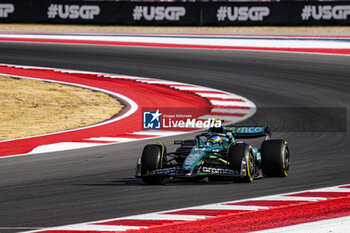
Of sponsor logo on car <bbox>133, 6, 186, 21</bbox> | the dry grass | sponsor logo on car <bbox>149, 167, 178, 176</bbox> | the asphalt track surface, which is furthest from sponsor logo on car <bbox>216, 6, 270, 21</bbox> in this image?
sponsor logo on car <bbox>149, 167, 178, 176</bbox>

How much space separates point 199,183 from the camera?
9.94 metres

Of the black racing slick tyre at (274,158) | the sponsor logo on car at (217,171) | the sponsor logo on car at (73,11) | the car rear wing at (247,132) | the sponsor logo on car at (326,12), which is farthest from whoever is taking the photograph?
the sponsor logo on car at (73,11)

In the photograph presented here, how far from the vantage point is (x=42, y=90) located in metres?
20.6

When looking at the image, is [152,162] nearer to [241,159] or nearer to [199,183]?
[199,183]

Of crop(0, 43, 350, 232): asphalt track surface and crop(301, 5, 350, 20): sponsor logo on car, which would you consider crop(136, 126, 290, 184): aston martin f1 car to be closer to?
crop(0, 43, 350, 232): asphalt track surface

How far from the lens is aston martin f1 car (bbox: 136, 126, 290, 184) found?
949 cm

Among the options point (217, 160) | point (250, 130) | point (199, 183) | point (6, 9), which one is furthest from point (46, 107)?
point (6, 9)

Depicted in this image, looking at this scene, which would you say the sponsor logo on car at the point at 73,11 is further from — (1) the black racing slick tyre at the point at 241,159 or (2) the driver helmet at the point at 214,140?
(1) the black racing slick tyre at the point at 241,159

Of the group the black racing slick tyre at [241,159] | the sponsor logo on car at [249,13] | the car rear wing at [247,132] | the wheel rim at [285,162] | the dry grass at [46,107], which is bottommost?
the dry grass at [46,107]

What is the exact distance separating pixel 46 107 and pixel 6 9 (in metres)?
22.3

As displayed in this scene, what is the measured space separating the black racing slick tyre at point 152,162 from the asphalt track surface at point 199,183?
0.16 m

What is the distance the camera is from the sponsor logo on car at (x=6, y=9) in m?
38.8

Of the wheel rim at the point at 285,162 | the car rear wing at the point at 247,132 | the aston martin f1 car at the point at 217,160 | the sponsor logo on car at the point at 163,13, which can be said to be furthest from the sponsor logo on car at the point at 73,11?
the wheel rim at the point at 285,162

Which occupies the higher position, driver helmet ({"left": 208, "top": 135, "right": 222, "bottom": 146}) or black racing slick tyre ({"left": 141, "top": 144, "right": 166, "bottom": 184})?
driver helmet ({"left": 208, "top": 135, "right": 222, "bottom": 146})
